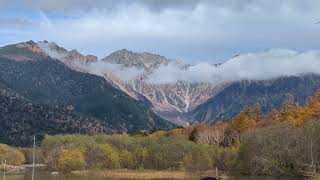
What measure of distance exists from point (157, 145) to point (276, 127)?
5895 centimetres

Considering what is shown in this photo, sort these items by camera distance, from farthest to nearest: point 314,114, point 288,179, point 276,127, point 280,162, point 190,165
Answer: point 190,165
point 314,114
point 276,127
point 280,162
point 288,179

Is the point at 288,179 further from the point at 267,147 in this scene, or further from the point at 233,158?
the point at 233,158

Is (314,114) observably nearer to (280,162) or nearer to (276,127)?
(276,127)

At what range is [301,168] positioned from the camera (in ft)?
425

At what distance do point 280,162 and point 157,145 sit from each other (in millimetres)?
68258

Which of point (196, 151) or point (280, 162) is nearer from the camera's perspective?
point (280, 162)

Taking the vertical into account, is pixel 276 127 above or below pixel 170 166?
above

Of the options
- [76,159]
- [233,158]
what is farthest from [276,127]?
[76,159]

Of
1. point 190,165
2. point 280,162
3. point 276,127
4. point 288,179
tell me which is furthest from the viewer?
point 190,165

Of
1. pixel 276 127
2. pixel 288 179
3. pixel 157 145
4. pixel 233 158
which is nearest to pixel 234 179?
pixel 288 179

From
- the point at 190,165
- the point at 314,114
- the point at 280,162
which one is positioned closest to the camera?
the point at 280,162

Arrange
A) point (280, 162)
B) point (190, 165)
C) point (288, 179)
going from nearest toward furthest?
point (288, 179) → point (280, 162) → point (190, 165)

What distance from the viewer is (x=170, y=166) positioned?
19175 centimetres

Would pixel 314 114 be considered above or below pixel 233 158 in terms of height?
above
